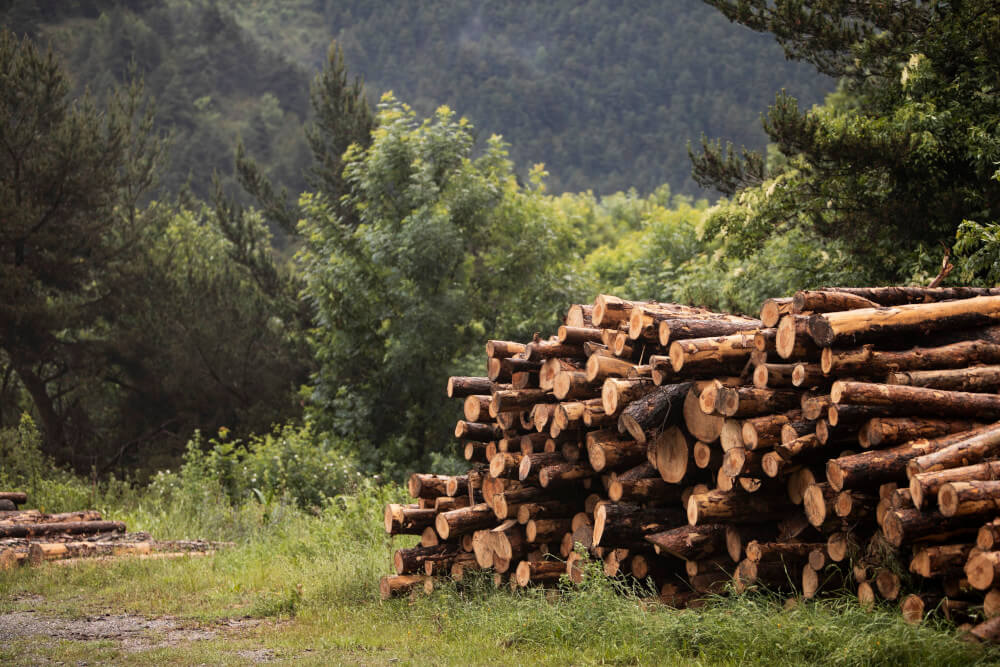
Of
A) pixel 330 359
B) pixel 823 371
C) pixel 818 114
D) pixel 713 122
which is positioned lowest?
pixel 330 359

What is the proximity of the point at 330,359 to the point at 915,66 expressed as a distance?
43.3 ft

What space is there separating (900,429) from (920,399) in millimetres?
237

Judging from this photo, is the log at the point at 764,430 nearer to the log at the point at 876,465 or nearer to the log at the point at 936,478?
the log at the point at 876,465

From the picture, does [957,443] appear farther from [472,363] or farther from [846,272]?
[472,363]

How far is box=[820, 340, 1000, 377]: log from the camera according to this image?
5859mm

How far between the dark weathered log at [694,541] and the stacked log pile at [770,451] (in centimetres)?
2

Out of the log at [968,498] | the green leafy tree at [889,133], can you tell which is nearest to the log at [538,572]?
the log at [968,498]

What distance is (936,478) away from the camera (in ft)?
16.9

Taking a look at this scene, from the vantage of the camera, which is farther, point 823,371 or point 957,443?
point 823,371

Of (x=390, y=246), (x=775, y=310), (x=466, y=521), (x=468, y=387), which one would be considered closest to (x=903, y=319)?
(x=775, y=310)

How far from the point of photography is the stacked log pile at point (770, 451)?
5.38m

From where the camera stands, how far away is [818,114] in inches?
496

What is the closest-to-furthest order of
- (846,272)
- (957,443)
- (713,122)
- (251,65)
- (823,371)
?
1. (957,443)
2. (823,371)
3. (846,272)
4. (251,65)
5. (713,122)

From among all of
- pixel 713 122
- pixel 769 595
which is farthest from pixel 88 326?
pixel 713 122
